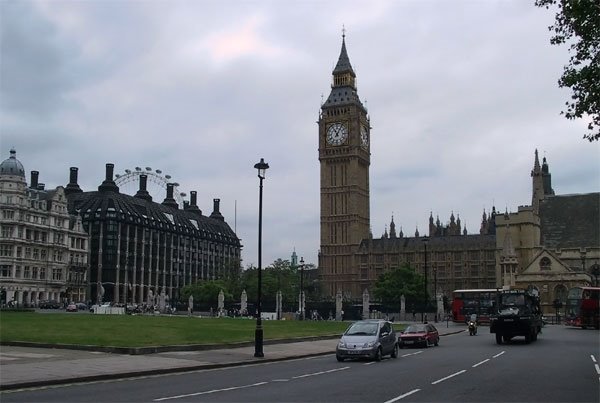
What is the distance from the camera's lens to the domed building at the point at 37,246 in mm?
99244

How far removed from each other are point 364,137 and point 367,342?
433 ft

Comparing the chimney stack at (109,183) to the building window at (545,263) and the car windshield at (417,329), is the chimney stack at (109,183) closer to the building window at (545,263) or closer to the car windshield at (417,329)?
the building window at (545,263)

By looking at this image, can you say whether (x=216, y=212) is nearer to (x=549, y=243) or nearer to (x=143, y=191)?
(x=143, y=191)

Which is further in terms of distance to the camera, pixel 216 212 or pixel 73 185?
pixel 216 212

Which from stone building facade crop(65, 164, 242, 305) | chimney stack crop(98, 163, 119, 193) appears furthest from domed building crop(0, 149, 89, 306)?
chimney stack crop(98, 163, 119, 193)

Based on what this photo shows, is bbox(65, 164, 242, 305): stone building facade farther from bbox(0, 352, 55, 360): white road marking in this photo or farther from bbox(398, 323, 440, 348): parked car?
bbox(0, 352, 55, 360): white road marking

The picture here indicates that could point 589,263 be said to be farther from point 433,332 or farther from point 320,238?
point 433,332

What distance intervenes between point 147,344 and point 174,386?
443 inches

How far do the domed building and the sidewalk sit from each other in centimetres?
7439

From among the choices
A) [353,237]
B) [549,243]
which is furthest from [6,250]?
[549,243]

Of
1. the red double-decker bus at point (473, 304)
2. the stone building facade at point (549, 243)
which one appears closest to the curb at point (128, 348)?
the red double-decker bus at point (473, 304)

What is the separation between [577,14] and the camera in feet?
56.2

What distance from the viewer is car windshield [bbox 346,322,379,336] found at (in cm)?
2573

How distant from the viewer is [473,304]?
73.5 meters
